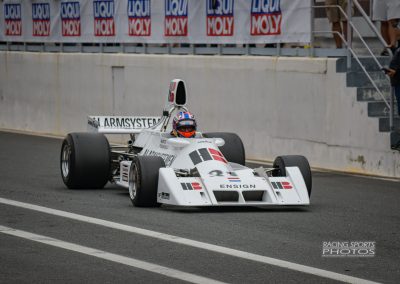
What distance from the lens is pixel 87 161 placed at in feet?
52.1

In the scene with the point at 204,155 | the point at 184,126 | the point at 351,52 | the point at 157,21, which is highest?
the point at 157,21

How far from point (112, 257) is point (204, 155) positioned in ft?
13.1

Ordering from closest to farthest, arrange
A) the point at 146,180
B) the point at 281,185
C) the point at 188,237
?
the point at 188,237 → the point at 146,180 → the point at 281,185

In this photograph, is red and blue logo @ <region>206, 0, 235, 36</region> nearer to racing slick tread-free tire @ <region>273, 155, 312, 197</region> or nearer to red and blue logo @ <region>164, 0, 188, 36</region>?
red and blue logo @ <region>164, 0, 188, 36</region>

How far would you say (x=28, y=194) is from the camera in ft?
50.8

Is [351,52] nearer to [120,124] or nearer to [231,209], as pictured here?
[120,124]

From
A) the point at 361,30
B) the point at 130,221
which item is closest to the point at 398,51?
the point at 361,30

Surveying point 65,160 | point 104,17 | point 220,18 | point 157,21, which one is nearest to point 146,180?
point 65,160

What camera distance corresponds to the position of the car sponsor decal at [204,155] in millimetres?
14242

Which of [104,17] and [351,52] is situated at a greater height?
[104,17]

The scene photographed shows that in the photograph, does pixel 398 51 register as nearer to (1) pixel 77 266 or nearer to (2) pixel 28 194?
(2) pixel 28 194

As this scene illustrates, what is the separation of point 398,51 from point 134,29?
848cm

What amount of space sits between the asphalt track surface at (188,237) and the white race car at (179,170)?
19 centimetres

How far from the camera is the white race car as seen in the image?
535 inches
